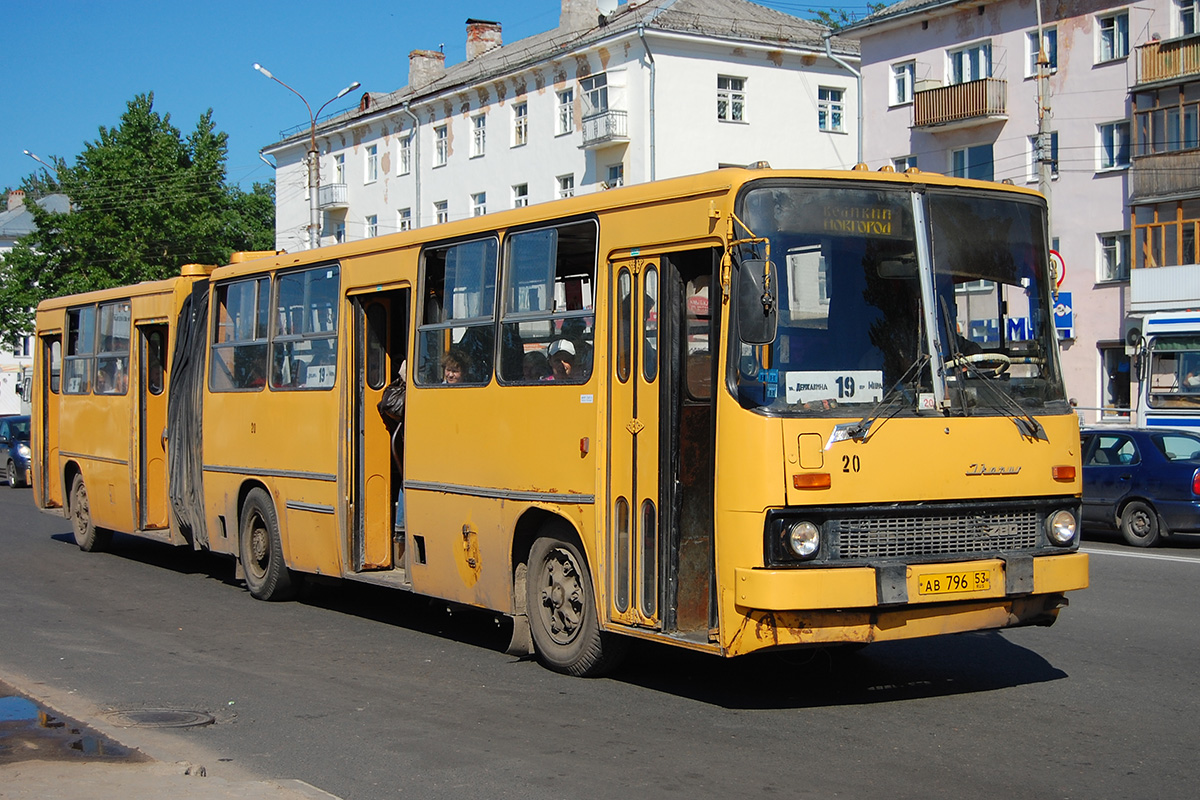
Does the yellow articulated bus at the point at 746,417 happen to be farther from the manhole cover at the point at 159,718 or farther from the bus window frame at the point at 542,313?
the manhole cover at the point at 159,718

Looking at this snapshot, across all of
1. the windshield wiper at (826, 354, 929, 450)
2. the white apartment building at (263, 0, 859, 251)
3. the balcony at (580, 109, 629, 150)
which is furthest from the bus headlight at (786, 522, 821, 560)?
the balcony at (580, 109, 629, 150)

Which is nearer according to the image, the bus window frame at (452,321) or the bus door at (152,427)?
the bus window frame at (452,321)

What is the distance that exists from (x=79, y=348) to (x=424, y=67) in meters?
49.1

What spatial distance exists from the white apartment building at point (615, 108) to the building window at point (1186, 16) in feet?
41.2

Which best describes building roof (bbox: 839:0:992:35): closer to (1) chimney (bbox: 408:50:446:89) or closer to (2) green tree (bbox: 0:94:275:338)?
(1) chimney (bbox: 408:50:446:89)

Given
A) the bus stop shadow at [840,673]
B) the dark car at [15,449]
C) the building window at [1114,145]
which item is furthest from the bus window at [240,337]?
the building window at [1114,145]

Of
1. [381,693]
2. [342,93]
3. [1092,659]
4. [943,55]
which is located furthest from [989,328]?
[943,55]

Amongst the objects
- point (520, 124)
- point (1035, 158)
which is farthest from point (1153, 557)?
point (520, 124)

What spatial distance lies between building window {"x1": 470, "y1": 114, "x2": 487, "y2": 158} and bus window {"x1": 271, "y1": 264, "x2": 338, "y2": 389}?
42.5 metres

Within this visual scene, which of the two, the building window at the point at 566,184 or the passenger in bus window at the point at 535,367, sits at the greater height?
the building window at the point at 566,184

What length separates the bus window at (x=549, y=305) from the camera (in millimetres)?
8914

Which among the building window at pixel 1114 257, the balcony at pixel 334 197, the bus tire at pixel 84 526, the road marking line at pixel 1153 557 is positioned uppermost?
the balcony at pixel 334 197

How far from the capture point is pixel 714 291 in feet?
25.9

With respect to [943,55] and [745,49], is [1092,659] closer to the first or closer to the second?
[943,55]
